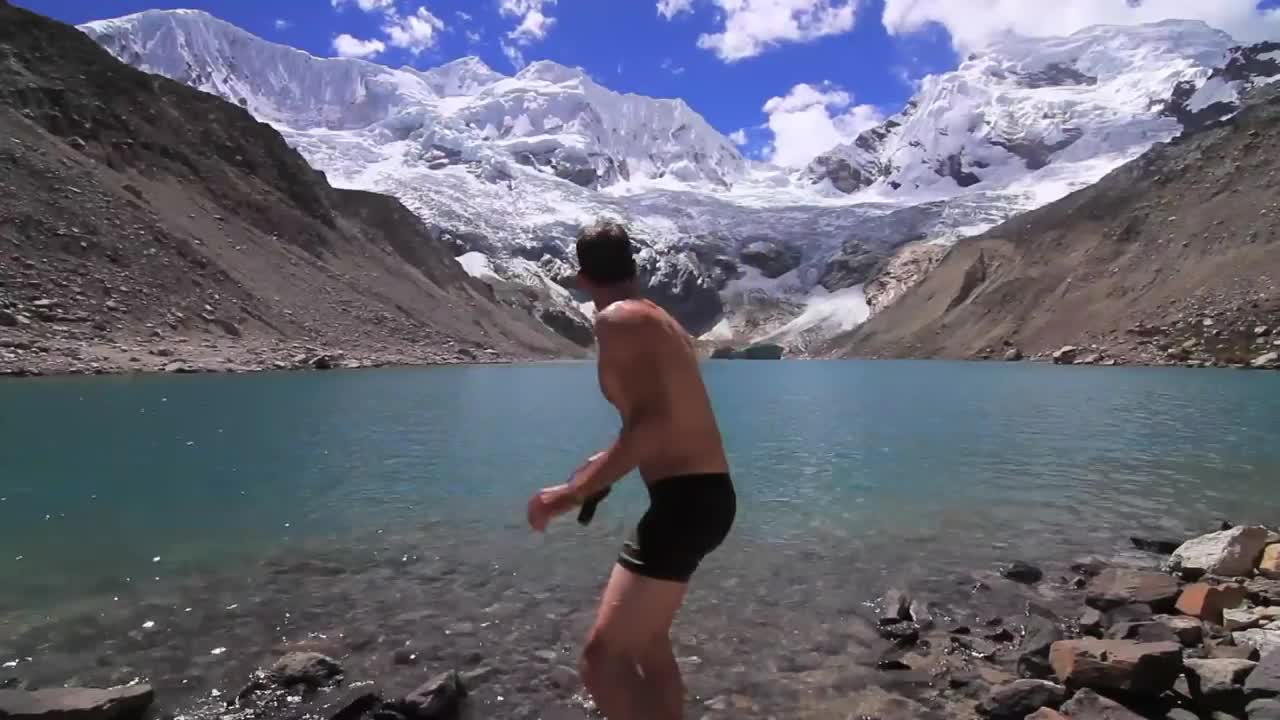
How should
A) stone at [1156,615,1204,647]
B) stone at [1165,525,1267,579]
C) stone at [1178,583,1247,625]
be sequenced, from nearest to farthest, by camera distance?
stone at [1156,615,1204,647]
stone at [1178,583,1247,625]
stone at [1165,525,1267,579]

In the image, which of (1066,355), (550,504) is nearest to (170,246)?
(550,504)

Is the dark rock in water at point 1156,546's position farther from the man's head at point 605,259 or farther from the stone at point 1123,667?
the man's head at point 605,259

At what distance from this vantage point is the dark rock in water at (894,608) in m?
9.76

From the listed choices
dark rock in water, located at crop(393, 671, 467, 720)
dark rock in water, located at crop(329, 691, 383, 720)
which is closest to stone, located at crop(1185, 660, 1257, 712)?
dark rock in water, located at crop(393, 671, 467, 720)

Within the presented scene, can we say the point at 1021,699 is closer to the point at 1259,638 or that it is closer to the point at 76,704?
the point at 1259,638

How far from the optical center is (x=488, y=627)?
9703mm

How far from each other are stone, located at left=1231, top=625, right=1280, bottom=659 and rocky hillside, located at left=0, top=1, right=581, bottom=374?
53.8 meters

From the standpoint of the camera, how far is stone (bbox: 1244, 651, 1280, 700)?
263 inches

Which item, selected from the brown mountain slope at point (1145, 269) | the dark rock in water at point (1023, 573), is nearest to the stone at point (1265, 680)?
the dark rock in water at point (1023, 573)

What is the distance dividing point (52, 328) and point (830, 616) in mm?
54575

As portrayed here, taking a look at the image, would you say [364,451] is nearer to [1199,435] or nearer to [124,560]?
[124,560]

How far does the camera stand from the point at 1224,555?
446 inches

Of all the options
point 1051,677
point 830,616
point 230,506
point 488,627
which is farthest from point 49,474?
point 1051,677

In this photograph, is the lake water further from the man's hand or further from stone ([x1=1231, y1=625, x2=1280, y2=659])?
the man's hand
